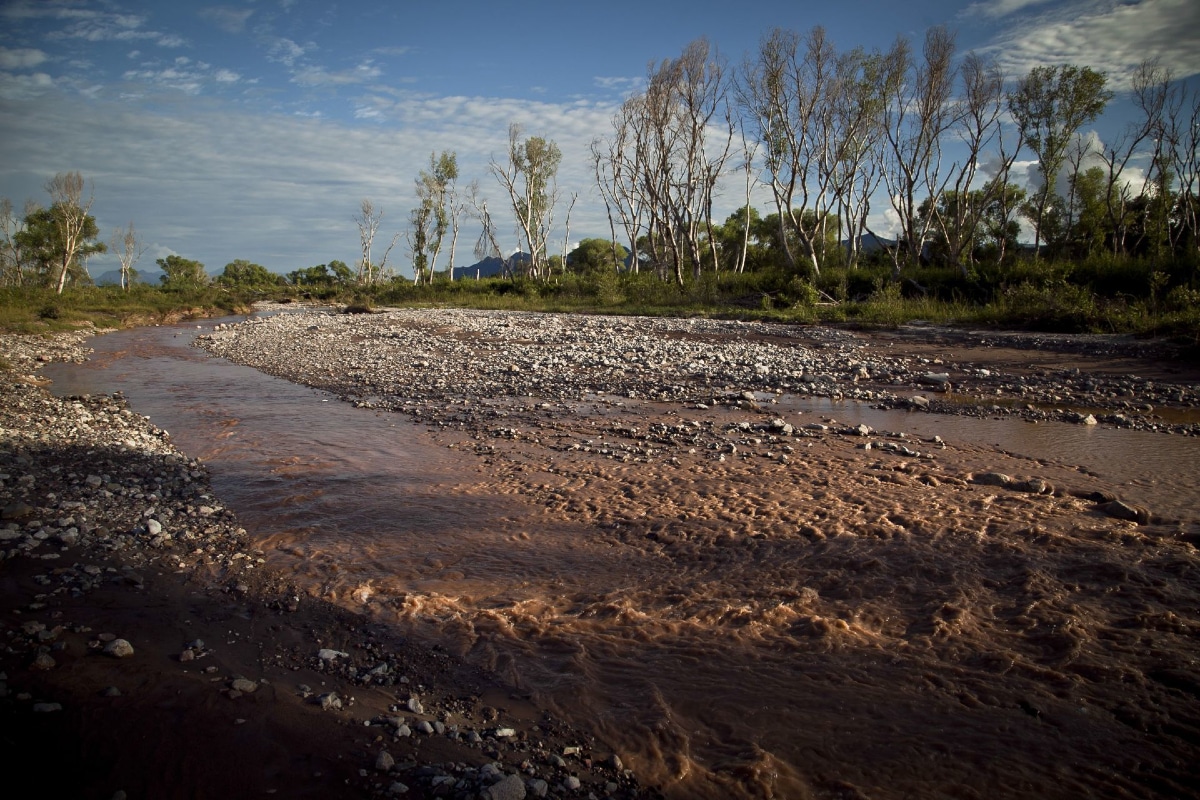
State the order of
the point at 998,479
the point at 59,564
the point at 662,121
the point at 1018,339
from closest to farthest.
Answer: the point at 59,564, the point at 998,479, the point at 1018,339, the point at 662,121

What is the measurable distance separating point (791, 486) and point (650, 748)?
114 inches

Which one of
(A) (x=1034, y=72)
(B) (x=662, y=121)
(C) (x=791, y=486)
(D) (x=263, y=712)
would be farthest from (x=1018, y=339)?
(B) (x=662, y=121)

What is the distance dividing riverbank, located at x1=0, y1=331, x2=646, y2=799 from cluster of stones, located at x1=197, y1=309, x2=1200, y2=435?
4.38 metres

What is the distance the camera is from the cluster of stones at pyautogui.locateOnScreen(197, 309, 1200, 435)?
7895mm

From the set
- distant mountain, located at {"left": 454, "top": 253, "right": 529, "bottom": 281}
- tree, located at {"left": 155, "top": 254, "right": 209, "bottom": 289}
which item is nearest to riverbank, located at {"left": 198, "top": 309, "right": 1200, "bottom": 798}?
distant mountain, located at {"left": 454, "top": 253, "right": 529, "bottom": 281}

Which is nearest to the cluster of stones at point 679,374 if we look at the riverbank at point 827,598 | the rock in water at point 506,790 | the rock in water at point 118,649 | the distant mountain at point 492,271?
the riverbank at point 827,598

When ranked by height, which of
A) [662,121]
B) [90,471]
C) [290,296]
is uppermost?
[662,121]

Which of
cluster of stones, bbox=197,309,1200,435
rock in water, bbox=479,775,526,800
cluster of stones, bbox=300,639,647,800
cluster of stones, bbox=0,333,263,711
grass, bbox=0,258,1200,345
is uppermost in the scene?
grass, bbox=0,258,1200,345

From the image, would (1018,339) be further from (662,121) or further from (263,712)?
(662,121)

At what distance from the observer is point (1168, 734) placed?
2.11 meters

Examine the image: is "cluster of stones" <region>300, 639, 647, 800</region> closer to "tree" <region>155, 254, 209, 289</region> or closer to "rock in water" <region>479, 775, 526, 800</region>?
"rock in water" <region>479, 775, 526, 800</region>

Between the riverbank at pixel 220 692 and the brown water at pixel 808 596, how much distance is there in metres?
0.23

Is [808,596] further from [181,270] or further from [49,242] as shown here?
[181,270]

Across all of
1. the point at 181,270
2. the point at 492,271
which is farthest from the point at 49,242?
the point at 492,271
